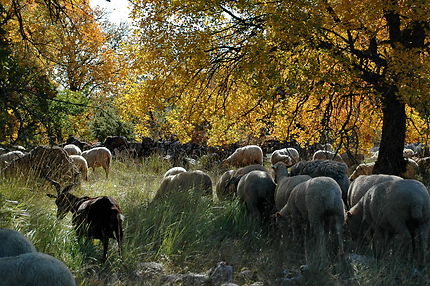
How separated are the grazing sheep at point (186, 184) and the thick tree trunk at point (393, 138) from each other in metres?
4.67

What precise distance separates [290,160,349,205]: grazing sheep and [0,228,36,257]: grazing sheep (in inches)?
285

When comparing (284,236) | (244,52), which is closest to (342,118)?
(244,52)

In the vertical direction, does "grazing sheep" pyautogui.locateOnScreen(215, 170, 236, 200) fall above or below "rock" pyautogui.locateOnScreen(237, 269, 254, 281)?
above

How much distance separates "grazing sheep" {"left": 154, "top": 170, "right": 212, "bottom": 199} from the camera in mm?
11273

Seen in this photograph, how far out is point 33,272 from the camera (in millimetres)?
3822

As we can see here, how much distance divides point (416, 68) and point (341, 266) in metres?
5.16

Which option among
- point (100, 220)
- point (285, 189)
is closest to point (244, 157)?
point (285, 189)

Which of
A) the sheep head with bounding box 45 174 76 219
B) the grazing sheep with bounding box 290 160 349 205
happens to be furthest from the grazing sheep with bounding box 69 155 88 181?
the sheep head with bounding box 45 174 76 219

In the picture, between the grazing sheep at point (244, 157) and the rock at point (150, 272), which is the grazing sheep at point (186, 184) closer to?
the rock at point (150, 272)

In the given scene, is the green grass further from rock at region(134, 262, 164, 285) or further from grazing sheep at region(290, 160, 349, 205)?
grazing sheep at region(290, 160, 349, 205)

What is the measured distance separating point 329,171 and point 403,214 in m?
3.44

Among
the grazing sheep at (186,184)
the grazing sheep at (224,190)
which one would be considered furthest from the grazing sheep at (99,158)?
the grazing sheep at (186,184)

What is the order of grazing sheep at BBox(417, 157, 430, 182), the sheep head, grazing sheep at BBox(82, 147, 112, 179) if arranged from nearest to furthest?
the sheep head < grazing sheep at BBox(417, 157, 430, 182) < grazing sheep at BBox(82, 147, 112, 179)

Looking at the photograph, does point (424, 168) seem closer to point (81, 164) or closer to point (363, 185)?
point (363, 185)
